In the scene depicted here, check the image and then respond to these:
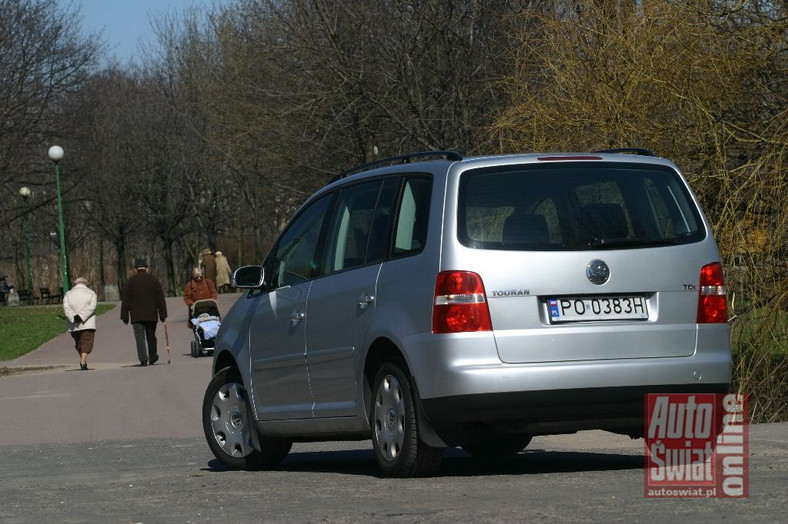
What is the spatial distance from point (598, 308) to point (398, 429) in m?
1.25

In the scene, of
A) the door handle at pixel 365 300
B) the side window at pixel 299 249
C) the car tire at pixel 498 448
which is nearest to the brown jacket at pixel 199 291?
the side window at pixel 299 249

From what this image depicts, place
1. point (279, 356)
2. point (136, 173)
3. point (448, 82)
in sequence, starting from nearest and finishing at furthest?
point (279, 356) < point (448, 82) < point (136, 173)

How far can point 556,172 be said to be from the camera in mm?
8156

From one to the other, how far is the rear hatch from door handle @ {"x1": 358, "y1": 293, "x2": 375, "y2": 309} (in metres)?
0.75

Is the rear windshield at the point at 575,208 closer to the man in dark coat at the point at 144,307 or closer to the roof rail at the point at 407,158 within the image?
the roof rail at the point at 407,158

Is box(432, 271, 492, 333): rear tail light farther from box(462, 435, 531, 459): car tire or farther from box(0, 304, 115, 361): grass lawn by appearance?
box(0, 304, 115, 361): grass lawn

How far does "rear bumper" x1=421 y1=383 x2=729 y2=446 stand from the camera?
7680mm

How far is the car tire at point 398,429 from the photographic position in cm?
802

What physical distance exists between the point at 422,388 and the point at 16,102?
122 ft

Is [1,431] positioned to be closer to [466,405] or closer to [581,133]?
[581,133]

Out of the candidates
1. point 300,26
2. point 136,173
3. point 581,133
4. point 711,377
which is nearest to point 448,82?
point 300,26

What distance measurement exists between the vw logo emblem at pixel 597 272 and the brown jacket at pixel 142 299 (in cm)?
1957

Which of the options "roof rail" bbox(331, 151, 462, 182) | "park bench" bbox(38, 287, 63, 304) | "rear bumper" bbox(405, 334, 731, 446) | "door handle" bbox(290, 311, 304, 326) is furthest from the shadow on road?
"park bench" bbox(38, 287, 63, 304)

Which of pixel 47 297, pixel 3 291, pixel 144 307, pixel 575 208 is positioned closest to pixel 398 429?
pixel 575 208
